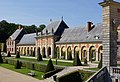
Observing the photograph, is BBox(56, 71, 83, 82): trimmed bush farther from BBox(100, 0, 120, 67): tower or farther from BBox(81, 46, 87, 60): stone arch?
BBox(81, 46, 87, 60): stone arch

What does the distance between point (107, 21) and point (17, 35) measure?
188 feet

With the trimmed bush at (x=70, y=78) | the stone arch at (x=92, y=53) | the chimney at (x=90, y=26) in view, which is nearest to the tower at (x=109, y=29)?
the trimmed bush at (x=70, y=78)

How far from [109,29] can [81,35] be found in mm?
→ 27160

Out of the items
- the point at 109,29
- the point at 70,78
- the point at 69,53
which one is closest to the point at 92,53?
the point at 69,53

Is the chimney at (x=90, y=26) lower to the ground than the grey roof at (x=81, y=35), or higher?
higher

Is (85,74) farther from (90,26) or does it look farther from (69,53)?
(90,26)

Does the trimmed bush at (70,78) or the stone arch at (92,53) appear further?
the stone arch at (92,53)

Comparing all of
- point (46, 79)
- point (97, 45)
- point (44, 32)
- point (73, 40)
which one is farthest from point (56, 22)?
point (46, 79)

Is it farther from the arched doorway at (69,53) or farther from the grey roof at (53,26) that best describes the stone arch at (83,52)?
the grey roof at (53,26)

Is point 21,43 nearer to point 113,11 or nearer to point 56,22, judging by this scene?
point 56,22

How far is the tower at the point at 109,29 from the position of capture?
17547 mm

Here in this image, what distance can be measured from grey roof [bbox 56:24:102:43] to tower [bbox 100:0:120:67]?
21.2 m

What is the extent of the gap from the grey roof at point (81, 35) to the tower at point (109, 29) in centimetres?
2125

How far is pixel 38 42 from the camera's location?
57.8m
